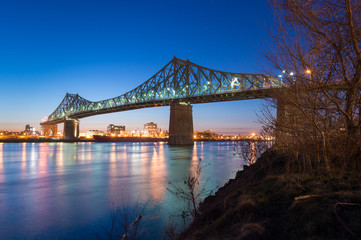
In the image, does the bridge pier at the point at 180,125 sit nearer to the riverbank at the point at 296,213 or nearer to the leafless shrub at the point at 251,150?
the leafless shrub at the point at 251,150

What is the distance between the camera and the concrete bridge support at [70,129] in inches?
3519

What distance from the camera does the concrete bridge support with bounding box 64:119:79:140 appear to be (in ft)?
293

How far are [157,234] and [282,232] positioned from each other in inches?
135

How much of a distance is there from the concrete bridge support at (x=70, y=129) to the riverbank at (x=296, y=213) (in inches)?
3694

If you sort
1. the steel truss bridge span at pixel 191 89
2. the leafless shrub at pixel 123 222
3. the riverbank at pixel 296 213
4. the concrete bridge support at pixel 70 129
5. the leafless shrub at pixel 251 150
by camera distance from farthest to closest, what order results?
1. the concrete bridge support at pixel 70 129
2. the steel truss bridge span at pixel 191 89
3. the leafless shrub at pixel 251 150
4. the leafless shrub at pixel 123 222
5. the riverbank at pixel 296 213

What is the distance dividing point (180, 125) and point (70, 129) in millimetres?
55300

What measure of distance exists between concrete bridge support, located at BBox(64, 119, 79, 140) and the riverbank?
9383 cm

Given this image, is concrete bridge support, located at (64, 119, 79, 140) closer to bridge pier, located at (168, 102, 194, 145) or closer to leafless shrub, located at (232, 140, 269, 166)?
bridge pier, located at (168, 102, 194, 145)

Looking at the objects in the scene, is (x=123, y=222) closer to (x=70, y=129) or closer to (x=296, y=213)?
(x=296, y=213)

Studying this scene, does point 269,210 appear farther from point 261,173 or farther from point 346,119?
point 261,173

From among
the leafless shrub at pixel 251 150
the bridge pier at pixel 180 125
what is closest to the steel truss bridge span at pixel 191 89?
the bridge pier at pixel 180 125

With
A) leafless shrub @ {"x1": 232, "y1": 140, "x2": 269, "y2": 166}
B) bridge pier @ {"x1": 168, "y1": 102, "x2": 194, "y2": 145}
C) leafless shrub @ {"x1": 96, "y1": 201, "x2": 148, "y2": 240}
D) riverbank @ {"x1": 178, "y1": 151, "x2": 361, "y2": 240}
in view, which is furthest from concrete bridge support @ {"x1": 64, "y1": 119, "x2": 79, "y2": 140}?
riverbank @ {"x1": 178, "y1": 151, "x2": 361, "y2": 240}

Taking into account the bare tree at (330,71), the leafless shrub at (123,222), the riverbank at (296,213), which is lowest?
the leafless shrub at (123,222)

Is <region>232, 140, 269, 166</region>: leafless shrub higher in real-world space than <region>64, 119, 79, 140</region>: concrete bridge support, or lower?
lower
